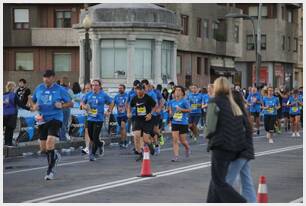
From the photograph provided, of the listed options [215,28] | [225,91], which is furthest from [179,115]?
[215,28]

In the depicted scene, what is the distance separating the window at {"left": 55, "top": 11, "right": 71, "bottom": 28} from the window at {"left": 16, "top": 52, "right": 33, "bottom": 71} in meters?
2.50

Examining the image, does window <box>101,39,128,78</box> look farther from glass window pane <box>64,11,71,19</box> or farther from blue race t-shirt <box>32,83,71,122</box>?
glass window pane <box>64,11,71,19</box>

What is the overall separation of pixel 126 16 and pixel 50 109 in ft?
63.0

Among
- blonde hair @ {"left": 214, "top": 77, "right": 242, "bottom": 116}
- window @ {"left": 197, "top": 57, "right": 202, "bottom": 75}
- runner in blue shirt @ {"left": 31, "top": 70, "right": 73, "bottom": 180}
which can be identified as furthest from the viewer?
window @ {"left": 197, "top": 57, "right": 202, "bottom": 75}

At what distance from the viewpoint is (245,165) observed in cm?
1002

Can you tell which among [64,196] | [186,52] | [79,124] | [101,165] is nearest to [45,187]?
[64,196]

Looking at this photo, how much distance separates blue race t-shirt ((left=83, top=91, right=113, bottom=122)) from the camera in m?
18.0

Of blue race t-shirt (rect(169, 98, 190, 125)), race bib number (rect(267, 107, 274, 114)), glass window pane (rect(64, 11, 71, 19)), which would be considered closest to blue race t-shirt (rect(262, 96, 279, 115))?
race bib number (rect(267, 107, 274, 114))

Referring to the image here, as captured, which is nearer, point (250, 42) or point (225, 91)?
point (225, 91)

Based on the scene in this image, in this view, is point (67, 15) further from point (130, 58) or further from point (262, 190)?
point (262, 190)

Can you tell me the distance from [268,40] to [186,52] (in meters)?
17.9

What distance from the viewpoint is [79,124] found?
22.9m

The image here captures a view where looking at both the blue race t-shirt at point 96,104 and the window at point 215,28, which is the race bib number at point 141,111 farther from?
the window at point 215,28

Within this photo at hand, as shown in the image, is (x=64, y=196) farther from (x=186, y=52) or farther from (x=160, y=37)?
(x=186, y=52)
